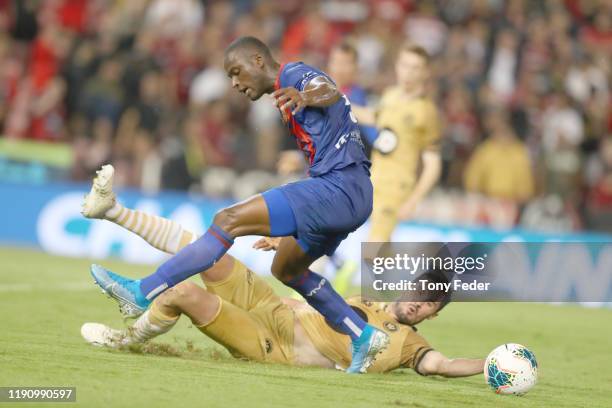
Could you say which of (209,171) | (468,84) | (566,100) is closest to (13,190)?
(209,171)

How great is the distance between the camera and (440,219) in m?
17.7

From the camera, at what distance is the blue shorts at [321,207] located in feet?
24.2

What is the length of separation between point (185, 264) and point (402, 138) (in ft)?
16.5

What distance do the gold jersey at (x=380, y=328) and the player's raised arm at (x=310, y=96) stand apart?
151 cm

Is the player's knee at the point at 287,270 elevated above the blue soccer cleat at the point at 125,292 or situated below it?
above

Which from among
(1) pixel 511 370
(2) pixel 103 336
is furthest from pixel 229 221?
(1) pixel 511 370

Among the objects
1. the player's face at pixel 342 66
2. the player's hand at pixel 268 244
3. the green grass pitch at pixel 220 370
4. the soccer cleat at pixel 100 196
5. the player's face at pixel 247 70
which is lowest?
the green grass pitch at pixel 220 370

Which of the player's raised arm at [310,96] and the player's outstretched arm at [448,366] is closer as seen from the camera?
the player's raised arm at [310,96]

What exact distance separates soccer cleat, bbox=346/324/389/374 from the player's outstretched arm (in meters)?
0.29

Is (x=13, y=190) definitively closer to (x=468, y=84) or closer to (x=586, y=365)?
(x=468, y=84)

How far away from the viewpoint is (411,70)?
11.9 m

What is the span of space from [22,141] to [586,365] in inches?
440

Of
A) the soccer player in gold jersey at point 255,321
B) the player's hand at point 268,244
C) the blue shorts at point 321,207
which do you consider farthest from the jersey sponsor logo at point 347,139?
the soccer player in gold jersey at point 255,321

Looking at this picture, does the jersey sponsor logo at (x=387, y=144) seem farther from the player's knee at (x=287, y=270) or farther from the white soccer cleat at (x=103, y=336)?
the white soccer cleat at (x=103, y=336)
